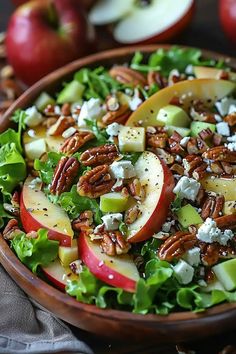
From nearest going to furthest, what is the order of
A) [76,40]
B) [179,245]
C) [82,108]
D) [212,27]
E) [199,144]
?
[179,245] < [199,144] < [82,108] < [76,40] < [212,27]

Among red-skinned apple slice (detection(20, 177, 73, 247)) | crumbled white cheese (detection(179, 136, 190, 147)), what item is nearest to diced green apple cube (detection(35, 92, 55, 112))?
red-skinned apple slice (detection(20, 177, 73, 247))

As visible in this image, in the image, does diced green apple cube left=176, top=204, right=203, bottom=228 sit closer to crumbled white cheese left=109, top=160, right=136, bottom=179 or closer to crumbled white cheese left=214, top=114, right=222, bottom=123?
crumbled white cheese left=109, top=160, right=136, bottom=179

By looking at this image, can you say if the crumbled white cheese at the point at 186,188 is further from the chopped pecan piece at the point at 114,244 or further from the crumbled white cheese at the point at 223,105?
the crumbled white cheese at the point at 223,105

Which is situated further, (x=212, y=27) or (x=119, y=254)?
(x=212, y=27)

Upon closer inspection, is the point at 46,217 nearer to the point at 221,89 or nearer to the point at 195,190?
the point at 195,190

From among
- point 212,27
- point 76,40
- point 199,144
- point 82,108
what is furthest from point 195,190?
point 212,27

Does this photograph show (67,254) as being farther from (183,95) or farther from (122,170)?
(183,95)

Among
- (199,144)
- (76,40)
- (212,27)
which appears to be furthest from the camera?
(212,27)
